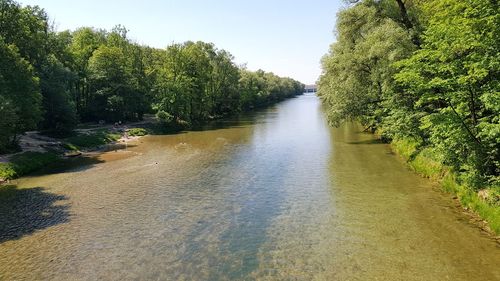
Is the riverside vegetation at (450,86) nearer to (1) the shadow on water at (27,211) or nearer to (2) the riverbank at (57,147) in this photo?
(1) the shadow on water at (27,211)

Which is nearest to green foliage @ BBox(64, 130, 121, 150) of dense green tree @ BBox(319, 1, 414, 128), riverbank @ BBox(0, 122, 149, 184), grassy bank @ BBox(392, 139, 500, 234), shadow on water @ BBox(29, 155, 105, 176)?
riverbank @ BBox(0, 122, 149, 184)

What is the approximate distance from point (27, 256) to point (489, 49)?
27512 mm

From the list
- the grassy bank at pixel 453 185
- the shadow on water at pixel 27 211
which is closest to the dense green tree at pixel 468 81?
the grassy bank at pixel 453 185

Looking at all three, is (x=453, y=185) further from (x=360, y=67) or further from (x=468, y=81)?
(x=360, y=67)

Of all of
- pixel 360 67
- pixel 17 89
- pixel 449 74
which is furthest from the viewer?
pixel 360 67

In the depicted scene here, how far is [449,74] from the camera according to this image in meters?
23.2

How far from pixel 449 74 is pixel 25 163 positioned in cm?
4311

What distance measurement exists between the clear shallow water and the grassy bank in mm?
893

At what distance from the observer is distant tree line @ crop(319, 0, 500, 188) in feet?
65.3

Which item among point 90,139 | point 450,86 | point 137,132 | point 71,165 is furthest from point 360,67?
point 137,132

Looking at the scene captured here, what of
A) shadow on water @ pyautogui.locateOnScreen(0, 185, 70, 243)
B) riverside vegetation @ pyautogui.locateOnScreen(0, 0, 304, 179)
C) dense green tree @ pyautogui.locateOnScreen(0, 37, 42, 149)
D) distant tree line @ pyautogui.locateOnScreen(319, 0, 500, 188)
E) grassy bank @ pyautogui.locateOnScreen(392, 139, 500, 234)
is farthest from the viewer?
riverside vegetation @ pyautogui.locateOnScreen(0, 0, 304, 179)

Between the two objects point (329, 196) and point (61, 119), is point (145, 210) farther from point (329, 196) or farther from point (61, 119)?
point (61, 119)

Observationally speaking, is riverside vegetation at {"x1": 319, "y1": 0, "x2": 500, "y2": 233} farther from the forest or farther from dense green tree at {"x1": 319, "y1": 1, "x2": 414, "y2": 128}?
the forest

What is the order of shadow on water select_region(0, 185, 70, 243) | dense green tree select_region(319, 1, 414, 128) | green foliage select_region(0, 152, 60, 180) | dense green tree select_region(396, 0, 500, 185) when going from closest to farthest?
dense green tree select_region(396, 0, 500, 185) → shadow on water select_region(0, 185, 70, 243) → green foliage select_region(0, 152, 60, 180) → dense green tree select_region(319, 1, 414, 128)
